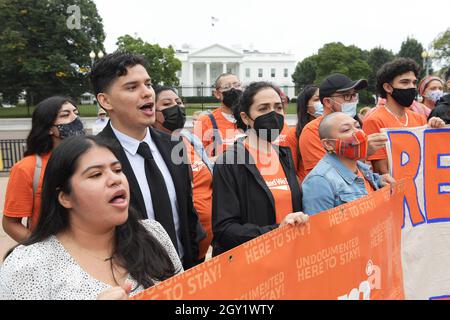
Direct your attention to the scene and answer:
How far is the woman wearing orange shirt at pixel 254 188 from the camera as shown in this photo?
2.97 meters

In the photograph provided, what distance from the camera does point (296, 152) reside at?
4.84 metres

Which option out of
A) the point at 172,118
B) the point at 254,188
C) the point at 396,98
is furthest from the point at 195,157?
the point at 396,98

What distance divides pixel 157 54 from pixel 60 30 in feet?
79.7

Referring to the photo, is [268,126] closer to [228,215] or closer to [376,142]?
[228,215]

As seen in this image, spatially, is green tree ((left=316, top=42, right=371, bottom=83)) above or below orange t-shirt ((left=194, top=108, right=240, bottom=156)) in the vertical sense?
above

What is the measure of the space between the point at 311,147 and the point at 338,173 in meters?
0.83

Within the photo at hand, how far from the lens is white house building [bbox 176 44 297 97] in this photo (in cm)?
10762

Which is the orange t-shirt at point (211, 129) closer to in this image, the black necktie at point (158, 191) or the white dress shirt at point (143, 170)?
the white dress shirt at point (143, 170)

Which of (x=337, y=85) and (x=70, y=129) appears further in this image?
(x=337, y=85)

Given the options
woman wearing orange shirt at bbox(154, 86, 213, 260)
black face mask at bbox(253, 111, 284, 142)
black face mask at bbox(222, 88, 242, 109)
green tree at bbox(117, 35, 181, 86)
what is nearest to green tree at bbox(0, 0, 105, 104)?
green tree at bbox(117, 35, 181, 86)

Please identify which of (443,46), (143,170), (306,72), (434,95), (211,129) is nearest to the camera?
(143,170)

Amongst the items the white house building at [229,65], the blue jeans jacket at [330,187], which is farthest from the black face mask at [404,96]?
the white house building at [229,65]

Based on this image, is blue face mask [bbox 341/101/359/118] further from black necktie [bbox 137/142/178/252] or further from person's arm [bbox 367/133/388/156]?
black necktie [bbox 137/142/178/252]

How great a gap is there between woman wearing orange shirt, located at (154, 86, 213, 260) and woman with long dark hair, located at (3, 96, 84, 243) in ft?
2.33
